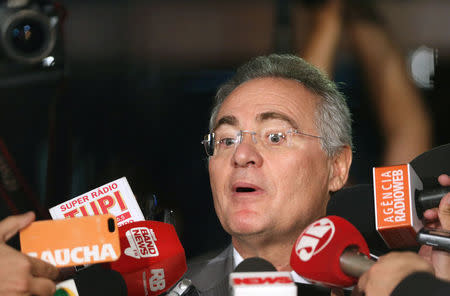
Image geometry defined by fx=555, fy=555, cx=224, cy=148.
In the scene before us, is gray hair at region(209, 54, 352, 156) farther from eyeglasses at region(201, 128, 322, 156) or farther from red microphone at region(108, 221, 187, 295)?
red microphone at region(108, 221, 187, 295)

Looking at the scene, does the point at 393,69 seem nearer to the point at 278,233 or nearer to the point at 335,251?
the point at 278,233

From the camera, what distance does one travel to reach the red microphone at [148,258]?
5.33ft

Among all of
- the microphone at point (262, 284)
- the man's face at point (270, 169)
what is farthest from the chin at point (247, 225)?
the microphone at point (262, 284)

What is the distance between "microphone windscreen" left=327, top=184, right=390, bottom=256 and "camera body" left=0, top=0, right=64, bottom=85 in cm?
170

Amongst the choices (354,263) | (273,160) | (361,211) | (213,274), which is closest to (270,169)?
(273,160)

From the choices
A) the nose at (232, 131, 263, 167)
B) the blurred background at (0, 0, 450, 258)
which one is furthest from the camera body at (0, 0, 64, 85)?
the nose at (232, 131, 263, 167)

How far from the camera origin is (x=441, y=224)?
1563mm

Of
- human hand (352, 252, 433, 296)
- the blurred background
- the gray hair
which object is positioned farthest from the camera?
the blurred background

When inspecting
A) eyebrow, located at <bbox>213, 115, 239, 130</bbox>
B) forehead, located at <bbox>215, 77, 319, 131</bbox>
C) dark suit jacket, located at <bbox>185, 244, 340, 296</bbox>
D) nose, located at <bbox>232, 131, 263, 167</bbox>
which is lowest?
dark suit jacket, located at <bbox>185, 244, 340, 296</bbox>

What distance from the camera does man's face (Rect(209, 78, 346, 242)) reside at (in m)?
1.82

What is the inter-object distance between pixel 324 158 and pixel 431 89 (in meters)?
1.91

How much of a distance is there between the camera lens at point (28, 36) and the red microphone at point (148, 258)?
4.68 ft

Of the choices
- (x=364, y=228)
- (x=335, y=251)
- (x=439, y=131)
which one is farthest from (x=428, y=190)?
(x=439, y=131)

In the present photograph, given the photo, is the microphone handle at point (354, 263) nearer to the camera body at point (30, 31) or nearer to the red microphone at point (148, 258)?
the red microphone at point (148, 258)
